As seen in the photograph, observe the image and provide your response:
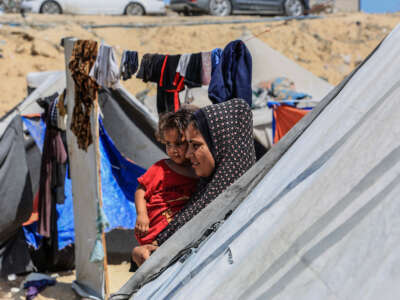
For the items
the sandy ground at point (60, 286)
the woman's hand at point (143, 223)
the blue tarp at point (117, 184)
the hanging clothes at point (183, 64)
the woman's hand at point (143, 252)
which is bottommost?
the sandy ground at point (60, 286)

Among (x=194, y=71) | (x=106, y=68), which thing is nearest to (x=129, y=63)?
(x=106, y=68)

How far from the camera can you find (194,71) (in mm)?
3611

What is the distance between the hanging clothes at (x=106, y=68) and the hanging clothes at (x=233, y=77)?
1.43 metres

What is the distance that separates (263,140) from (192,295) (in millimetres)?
5771

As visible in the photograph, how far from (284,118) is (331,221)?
5.51 m

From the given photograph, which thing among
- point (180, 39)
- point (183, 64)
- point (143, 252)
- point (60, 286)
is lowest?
point (60, 286)

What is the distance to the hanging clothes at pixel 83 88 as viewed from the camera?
4.54 m

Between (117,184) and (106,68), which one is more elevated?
(106,68)

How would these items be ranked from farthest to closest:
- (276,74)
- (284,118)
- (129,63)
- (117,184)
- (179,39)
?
(179,39) → (276,74) → (284,118) → (117,184) → (129,63)

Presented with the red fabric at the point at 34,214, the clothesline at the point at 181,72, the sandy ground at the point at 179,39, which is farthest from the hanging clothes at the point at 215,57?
the sandy ground at the point at 179,39

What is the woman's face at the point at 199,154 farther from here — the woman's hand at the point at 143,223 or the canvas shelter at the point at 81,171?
the canvas shelter at the point at 81,171

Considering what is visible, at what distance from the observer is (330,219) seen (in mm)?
1376

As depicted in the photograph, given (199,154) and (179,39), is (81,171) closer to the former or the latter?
(199,154)

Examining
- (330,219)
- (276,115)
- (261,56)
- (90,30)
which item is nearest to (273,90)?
(261,56)
